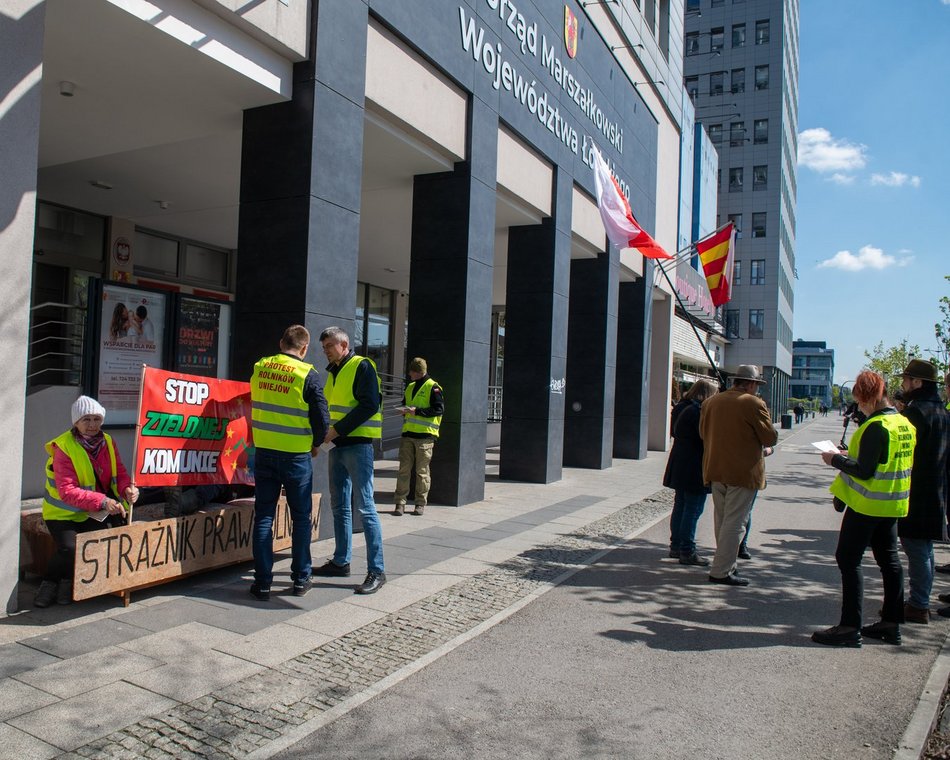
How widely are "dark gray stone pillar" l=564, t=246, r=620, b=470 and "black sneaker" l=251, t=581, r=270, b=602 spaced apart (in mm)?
11339

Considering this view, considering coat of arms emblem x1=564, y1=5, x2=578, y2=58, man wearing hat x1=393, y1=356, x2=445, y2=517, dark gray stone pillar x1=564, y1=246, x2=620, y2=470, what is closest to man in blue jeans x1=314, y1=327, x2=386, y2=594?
man wearing hat x1=393, y1=356, x2=445, y2=517

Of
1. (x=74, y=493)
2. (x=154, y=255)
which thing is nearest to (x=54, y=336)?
(x=154, y=255)

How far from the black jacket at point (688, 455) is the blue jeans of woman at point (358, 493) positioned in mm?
3044

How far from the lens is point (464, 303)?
398 inches

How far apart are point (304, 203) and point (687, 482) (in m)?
4.50

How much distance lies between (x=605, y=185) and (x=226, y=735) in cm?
1127

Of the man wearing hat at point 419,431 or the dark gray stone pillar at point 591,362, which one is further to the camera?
the dark gray stone pillar at point 591,362

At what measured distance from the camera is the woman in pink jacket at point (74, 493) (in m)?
4.82

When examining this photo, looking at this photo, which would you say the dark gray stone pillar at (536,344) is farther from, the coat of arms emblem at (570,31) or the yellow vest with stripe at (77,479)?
the yellow vest with stripe at (77,479)

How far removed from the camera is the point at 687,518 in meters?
7.32

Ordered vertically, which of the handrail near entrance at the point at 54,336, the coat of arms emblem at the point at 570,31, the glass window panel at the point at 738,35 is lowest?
the handrail near entrance at the point at 54,336

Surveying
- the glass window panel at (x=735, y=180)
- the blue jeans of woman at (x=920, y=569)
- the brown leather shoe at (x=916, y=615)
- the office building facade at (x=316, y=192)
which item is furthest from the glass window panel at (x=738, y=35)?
the brown leather shoe at (x=916, y=615)

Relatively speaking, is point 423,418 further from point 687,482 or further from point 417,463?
point 687,482

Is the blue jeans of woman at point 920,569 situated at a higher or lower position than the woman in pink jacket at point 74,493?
lower
